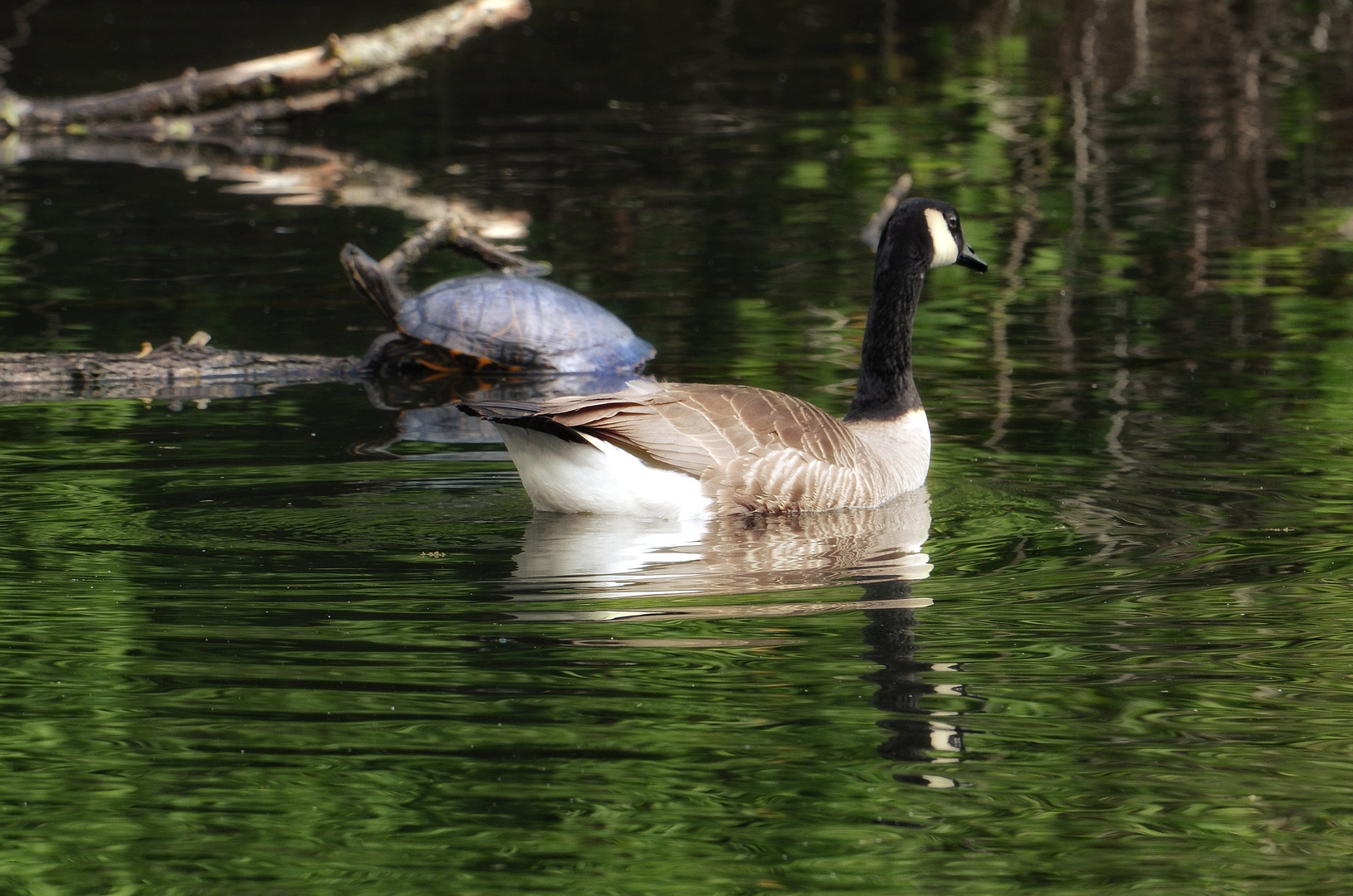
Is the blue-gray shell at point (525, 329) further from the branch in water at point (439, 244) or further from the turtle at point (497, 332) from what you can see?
the branch in water at point (439, 244)

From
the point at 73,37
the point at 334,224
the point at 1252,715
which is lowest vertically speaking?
the point at 1252,715

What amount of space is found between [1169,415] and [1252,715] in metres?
4.46

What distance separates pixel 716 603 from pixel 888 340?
291cm

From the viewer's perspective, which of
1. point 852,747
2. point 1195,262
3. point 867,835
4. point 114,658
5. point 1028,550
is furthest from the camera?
point 1195,262

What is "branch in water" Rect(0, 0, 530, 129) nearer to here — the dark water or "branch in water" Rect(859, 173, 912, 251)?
the dark water

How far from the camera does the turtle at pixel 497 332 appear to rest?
459 inches

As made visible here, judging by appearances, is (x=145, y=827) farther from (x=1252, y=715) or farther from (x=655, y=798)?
(x=1252, y=715)

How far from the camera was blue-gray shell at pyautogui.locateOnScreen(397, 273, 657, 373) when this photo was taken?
11.7 meters

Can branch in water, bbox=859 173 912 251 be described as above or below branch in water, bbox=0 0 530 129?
below

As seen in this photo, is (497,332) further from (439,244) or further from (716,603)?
(716,603)

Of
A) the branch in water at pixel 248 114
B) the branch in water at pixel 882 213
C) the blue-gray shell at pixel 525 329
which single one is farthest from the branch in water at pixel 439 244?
the branch in water at pixel 248 114

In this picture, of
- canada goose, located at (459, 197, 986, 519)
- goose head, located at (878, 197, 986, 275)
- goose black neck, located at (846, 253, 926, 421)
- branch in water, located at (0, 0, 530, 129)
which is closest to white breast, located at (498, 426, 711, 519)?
canada goose, located at (459, 197, 986, 519)

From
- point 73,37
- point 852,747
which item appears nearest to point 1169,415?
point 852,747

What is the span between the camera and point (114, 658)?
19.6ft
